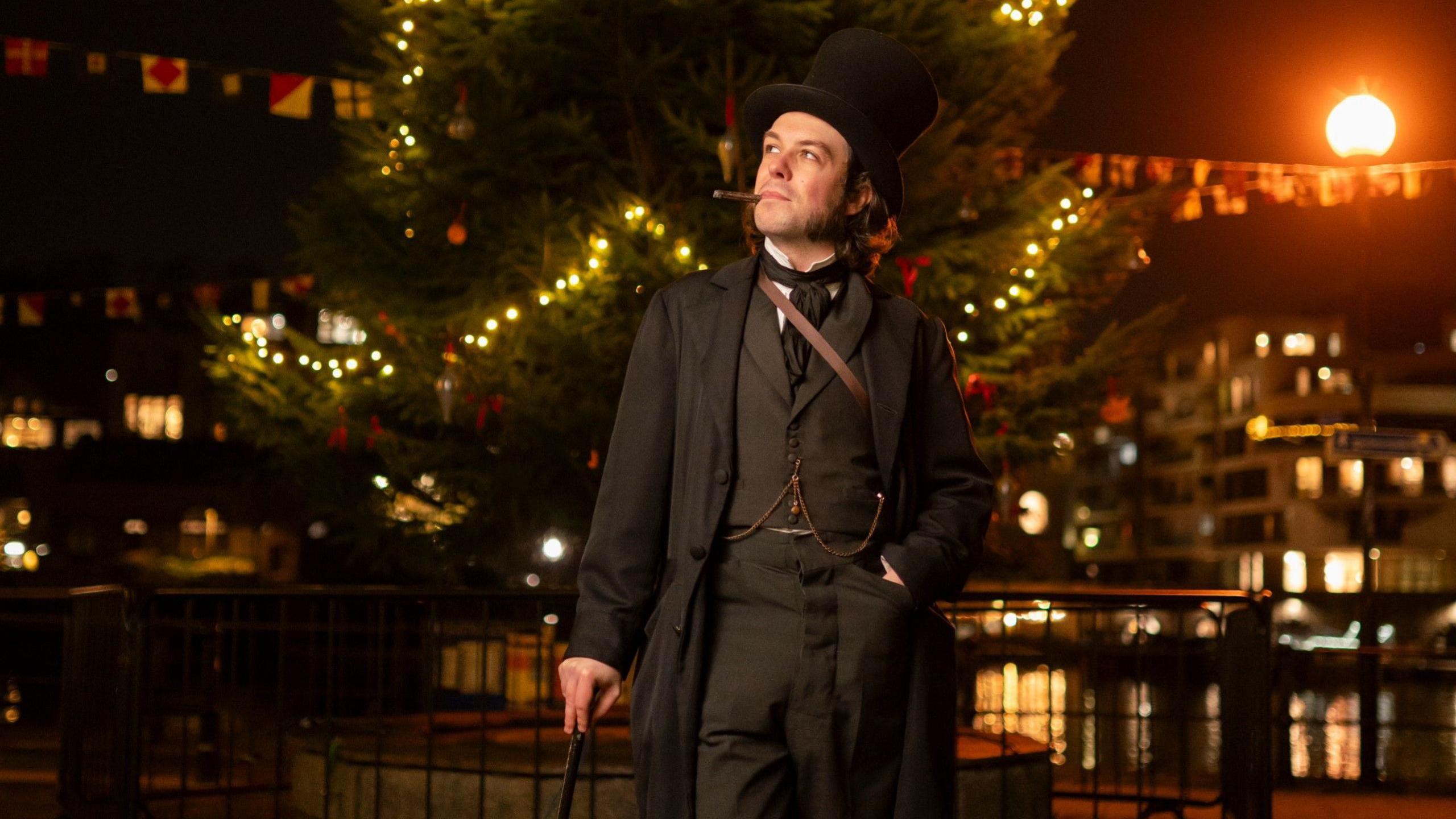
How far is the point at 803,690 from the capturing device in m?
2.99

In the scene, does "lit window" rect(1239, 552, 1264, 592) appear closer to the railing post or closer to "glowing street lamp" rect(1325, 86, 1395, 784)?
"glowing street lamp" rect(1325, 86, 1395, 784)

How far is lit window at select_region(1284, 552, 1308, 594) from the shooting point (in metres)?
92.1

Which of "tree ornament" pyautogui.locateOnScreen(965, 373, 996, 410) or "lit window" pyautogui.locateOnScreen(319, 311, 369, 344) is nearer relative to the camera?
"tree ornament" pyautogui.locateOnScreen(965, 373, 996, 410)

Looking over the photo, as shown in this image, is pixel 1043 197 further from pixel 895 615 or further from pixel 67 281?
pixel 67 281

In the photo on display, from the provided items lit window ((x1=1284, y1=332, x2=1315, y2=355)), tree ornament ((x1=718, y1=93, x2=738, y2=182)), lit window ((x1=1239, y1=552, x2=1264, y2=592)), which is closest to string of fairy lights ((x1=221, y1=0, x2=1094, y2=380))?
tree ornament ((x1=718, y1=93, x2=738, y2=182))

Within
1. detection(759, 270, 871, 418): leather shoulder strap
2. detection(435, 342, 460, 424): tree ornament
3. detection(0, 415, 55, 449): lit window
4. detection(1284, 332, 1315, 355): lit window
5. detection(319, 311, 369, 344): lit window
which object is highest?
detection(1284, 332, 1315, 355): lit window

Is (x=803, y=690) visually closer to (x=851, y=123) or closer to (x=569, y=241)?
(x=851, y=123)

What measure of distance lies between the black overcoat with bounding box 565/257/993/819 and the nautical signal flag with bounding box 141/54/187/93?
442 inches

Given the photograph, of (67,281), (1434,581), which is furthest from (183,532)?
(1434,581)

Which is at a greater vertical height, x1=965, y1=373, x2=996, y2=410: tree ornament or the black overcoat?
x1=965, y1=373, x2=996, y2=410: tree ornament

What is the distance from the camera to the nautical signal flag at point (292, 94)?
13.5m

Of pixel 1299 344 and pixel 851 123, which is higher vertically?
pixel 1299 344

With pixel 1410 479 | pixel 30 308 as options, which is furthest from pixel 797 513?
pixel 1410 479

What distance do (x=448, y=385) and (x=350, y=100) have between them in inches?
158
